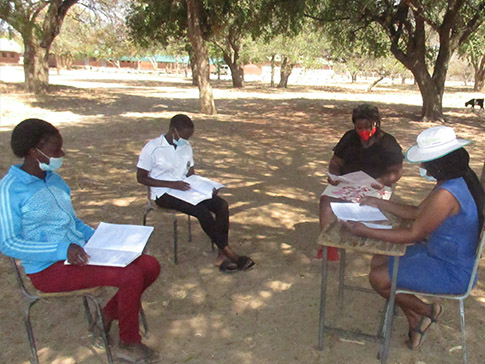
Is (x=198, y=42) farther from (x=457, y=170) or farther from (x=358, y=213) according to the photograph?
(x=457, y=170)

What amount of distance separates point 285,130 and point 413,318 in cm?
894

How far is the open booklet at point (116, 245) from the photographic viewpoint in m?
2.33

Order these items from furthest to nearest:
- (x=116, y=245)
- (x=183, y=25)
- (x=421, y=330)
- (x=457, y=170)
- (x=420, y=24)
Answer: (x=183, y=25), (x=420, y=24), (x=421, y=330), (x=116, y=245), (x=457, y=170)

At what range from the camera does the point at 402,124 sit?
12883mm

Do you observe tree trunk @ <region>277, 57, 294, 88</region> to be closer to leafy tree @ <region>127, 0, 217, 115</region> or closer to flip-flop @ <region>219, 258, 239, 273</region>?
leafy tree @ <region>127, 0, 217, 115</region>

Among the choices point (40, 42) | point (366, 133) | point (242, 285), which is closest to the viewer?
point (242, 285)

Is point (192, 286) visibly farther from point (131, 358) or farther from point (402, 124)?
point (402, 124)

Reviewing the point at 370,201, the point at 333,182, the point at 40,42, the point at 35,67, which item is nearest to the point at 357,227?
the point at 370,201

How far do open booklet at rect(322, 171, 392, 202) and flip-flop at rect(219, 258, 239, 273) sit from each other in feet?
3.42

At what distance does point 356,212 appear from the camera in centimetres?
262

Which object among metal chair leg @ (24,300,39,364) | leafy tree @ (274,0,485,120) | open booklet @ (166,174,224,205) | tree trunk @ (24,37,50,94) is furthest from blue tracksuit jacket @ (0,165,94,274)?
tree trunk @ (24,37,50,94)

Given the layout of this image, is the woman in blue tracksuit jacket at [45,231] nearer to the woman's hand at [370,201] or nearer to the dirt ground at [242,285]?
the dirt ground at [242,285]

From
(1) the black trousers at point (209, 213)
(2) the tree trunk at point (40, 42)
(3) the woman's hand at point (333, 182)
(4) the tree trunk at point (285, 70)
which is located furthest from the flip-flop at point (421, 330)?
(4) the tree trunk at point (285, 70)

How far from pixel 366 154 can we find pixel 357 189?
0.44 m
